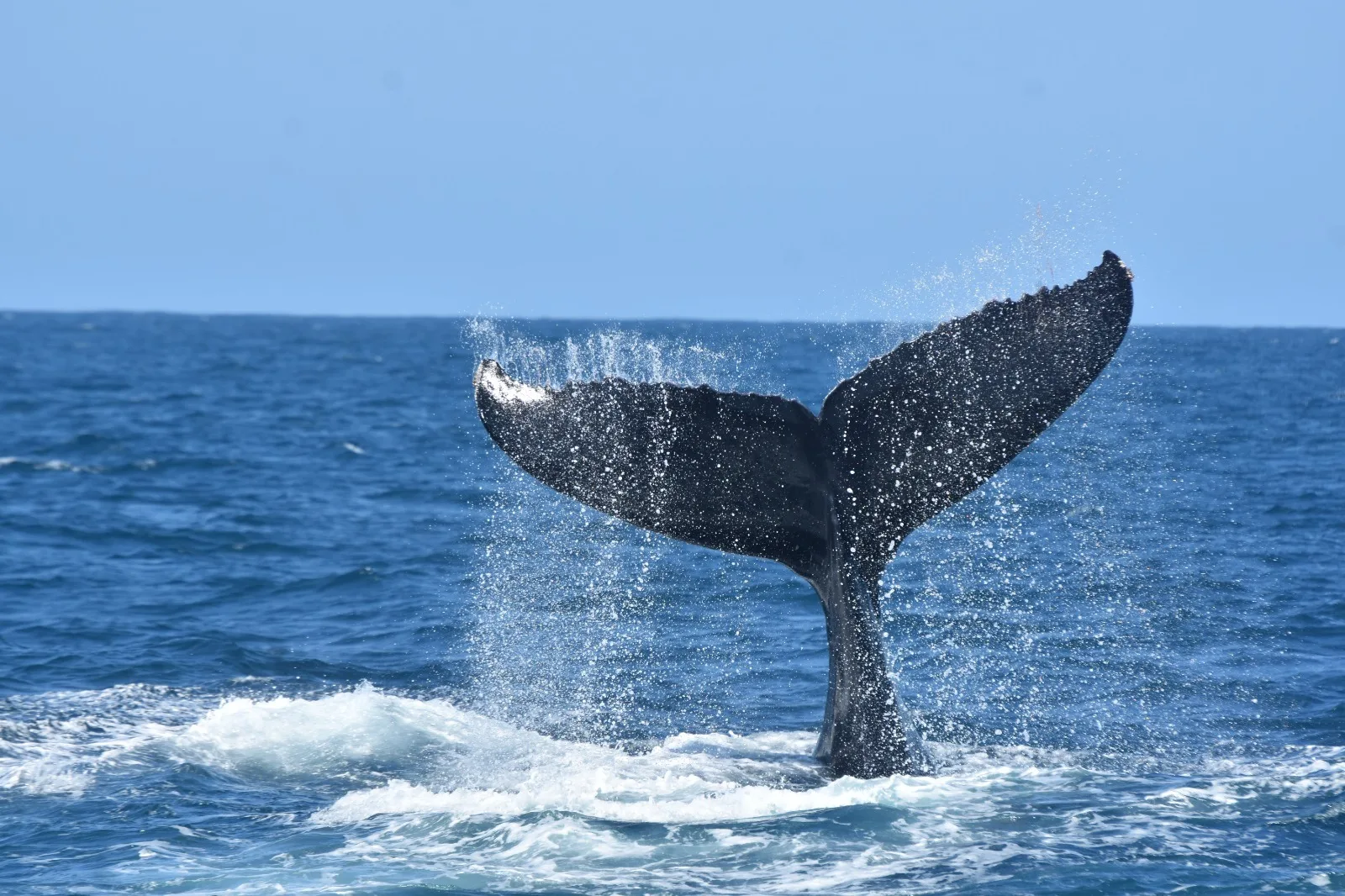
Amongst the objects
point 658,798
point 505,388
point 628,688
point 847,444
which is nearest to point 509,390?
point 505,388

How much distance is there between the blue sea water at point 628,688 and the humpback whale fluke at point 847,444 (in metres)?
0.30

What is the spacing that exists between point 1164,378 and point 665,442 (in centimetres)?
3677

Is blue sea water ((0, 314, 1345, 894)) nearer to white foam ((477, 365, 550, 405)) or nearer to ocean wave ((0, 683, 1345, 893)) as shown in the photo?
ocean wave ((0, 683, 1345, 893))

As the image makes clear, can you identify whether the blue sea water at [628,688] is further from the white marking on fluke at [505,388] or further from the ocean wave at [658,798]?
the white marking on fluke at [505,388]

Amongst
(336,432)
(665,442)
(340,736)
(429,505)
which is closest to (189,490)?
(429,505)

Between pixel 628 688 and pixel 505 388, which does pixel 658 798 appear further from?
pixel 628 688

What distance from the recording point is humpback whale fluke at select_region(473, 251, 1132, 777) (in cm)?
753

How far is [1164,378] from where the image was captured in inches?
1658

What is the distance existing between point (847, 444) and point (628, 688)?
3826 millimetres

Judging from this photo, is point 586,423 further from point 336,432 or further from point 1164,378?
point 1164,378

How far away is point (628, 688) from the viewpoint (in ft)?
36.5

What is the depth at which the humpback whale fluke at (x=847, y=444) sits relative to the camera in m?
7.53

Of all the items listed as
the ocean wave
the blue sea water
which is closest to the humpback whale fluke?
the blue sea water

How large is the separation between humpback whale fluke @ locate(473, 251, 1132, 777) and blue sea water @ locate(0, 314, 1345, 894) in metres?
0.30
